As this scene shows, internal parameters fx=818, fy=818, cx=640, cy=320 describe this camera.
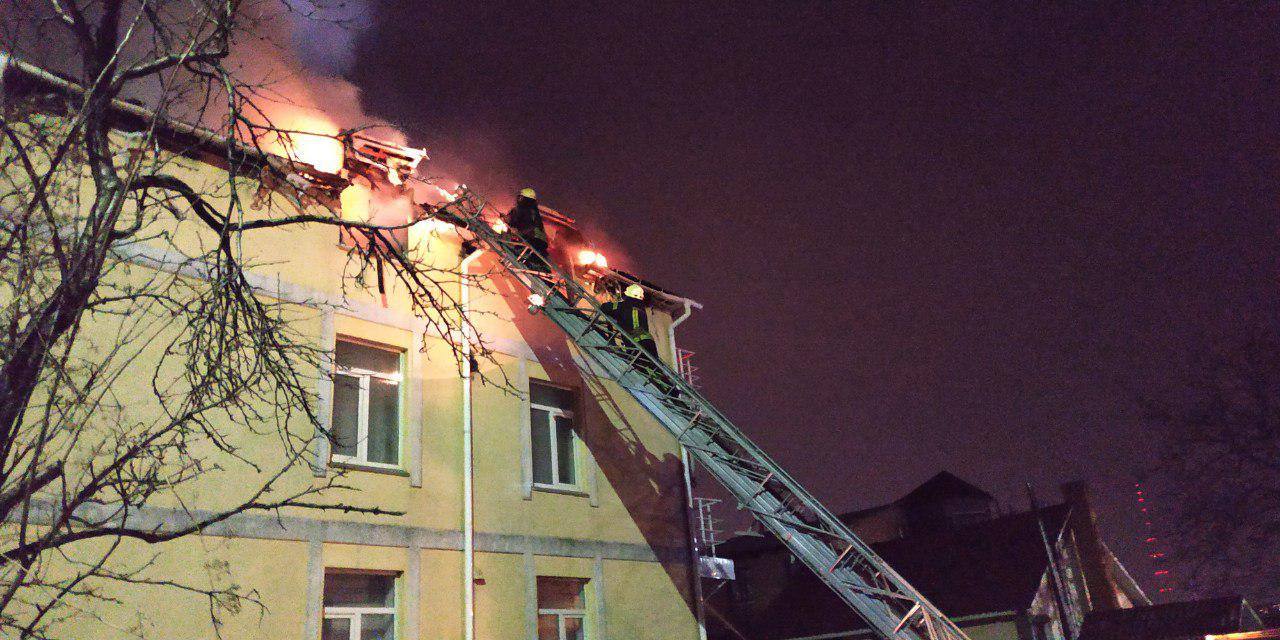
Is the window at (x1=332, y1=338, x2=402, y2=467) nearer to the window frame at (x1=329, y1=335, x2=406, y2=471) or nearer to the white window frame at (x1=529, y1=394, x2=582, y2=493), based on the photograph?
the window frame at (x1=329, y1=335, x2=406, y2=471)

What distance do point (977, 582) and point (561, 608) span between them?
1879cm

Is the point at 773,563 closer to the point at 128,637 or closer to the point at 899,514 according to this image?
the point at 899,514

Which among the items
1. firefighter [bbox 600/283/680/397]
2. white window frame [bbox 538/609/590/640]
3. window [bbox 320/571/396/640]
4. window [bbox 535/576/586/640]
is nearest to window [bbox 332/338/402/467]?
window [bbox 320/571/396/640]

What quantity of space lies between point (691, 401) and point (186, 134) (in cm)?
693

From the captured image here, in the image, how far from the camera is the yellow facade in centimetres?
788

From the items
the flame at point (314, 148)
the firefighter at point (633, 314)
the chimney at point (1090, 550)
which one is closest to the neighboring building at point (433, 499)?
the flame at point (314, 148)

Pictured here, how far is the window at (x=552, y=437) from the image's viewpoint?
11648 millimetres

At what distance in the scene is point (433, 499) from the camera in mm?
9805

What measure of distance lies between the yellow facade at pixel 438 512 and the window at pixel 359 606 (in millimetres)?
153

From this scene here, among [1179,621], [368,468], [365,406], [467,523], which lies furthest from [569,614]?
[1179,621]

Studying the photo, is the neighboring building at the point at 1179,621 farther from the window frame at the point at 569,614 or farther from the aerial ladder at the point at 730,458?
the window frame at the point at 569,614

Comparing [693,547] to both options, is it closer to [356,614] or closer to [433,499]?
[433,499]

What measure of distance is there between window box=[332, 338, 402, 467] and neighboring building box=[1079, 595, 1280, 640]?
18721 millimetres

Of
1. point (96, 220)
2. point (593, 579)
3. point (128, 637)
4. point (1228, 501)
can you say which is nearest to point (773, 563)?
point (1228, 501)
